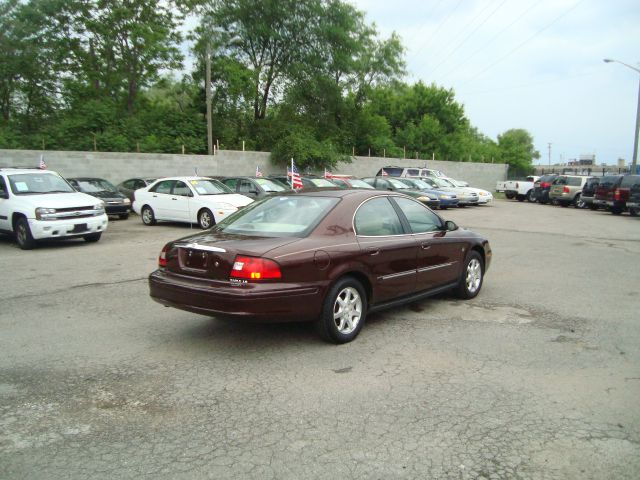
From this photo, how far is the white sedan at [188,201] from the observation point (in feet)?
48.8

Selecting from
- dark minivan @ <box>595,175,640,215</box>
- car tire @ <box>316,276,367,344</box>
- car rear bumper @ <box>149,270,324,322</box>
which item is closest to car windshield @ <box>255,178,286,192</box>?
car tire @ <box>316,276,367,344</box>

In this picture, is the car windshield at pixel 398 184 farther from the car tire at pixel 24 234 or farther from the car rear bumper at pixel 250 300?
the car rear bumper at pixel 250 300

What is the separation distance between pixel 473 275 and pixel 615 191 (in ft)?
62.1

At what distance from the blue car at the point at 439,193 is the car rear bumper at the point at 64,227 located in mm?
15211

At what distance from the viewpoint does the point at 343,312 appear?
5.28m

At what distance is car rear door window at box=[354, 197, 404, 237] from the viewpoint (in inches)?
223

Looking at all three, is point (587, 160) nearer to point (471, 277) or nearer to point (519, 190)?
point (519, 190)

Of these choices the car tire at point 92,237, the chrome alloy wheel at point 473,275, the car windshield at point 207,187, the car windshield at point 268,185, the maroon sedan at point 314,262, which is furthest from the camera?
the car windshield at point 268,185

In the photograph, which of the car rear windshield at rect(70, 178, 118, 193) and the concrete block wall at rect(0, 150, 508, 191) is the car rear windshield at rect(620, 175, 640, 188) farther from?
the car rear windshield at rect(70, 178, 118, 193)

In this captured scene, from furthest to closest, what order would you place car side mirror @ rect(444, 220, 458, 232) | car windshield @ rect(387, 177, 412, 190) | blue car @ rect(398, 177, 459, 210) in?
car windshield @ rect(387, 177, 412, 190), blue car @ rect(398, 177, 459, 210), car side mirror @ rect(444, 220, 458, 232)

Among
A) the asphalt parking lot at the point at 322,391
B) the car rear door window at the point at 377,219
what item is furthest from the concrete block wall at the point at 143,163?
the car rear door window at the point at 377,219

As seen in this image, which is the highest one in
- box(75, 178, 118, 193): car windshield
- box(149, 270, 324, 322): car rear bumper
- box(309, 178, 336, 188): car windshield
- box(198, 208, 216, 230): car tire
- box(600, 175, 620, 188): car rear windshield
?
box(600, 175, 620, 188): car rear windshield

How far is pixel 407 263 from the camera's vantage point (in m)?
5.96

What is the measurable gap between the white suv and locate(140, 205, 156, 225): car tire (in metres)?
3.91
